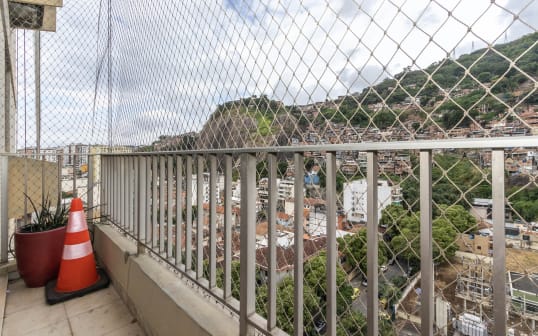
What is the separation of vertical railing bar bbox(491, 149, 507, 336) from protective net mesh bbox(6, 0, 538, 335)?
0.03m

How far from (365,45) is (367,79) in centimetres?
13

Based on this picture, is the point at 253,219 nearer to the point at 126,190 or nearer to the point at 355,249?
the point at 355,249

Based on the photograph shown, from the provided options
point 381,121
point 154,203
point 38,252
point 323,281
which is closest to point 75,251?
point 38,252

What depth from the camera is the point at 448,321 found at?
69 centimetres

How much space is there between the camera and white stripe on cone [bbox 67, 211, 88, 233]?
7.59 ft

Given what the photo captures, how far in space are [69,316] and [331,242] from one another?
214 centimetres

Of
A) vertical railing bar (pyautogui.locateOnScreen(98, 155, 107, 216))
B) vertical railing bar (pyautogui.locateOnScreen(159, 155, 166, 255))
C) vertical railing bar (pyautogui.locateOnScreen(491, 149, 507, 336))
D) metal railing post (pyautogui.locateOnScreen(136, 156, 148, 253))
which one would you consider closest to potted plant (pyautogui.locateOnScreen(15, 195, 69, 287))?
vertical railing bar (pyautogui.locateOnScreen(98, 155, 107, 216))

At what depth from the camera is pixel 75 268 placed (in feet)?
7.40

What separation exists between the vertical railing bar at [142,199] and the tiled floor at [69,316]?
22.0 inches

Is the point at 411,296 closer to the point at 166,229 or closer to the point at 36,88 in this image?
the point at 166,229

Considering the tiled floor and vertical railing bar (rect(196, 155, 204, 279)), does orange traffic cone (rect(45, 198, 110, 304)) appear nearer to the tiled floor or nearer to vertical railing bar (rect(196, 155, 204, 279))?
the tiled floor

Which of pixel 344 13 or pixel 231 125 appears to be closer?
pixel 344 13

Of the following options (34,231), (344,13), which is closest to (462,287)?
(344,13)

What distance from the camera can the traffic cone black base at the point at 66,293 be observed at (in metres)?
2.12
